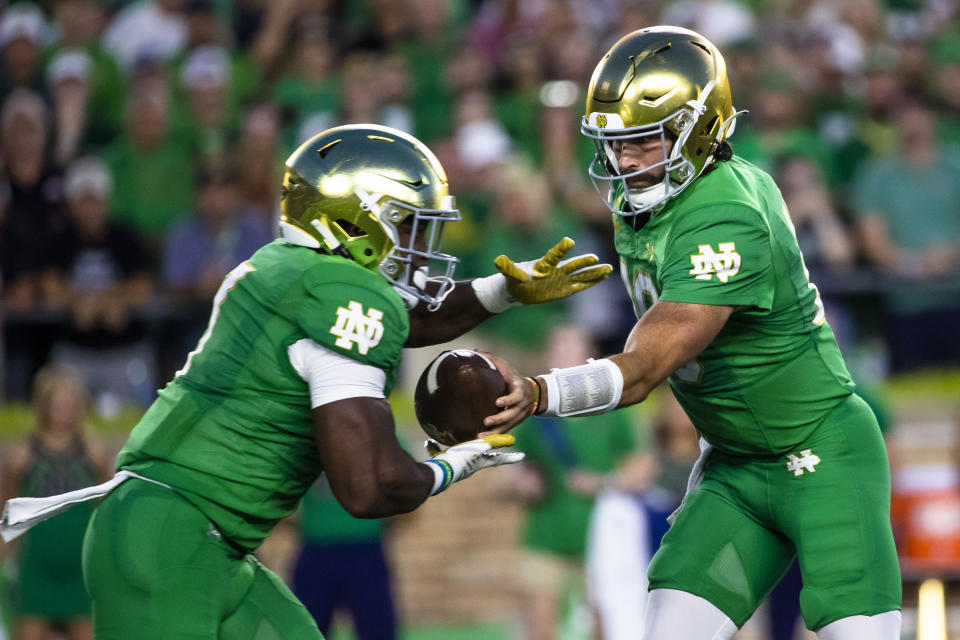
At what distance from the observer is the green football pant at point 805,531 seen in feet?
13.3

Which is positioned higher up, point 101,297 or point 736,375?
point 736,375

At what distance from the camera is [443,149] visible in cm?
966

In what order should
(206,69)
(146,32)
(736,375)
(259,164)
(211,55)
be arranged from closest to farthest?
(736,375), (259,164), (206,69), (211,55), (146,32)

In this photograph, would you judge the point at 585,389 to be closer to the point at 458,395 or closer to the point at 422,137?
the point at 458,395

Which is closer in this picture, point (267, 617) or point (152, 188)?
point (267, 617)

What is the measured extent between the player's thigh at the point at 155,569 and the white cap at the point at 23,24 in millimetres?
7178

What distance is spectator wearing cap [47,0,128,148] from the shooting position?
1003 cm

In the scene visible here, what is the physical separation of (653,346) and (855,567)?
893mm

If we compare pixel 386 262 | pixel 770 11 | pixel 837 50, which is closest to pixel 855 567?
pixel 386 262

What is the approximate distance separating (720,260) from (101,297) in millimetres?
5757

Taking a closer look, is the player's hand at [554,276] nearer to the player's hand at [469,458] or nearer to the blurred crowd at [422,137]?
the player's hand at [469,458]

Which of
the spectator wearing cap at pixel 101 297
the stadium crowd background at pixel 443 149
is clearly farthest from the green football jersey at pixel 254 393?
the spectator wearing cap at pixel 101 297

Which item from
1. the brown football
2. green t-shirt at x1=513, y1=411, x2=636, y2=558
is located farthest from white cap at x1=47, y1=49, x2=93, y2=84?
the brown football

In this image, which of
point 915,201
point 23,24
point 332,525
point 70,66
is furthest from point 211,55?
point 915,201
